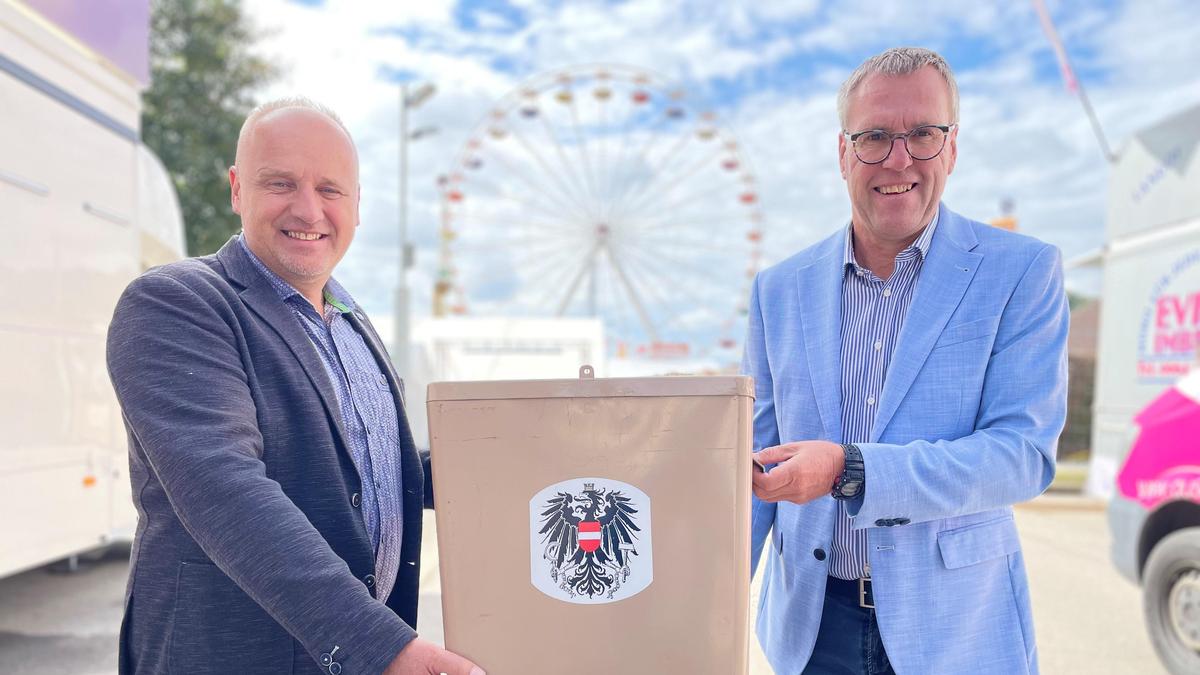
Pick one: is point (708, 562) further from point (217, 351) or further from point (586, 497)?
point (217, 351)

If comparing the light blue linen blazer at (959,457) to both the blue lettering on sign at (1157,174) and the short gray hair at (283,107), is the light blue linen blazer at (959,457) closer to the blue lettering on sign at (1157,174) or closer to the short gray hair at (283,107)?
the short gray hair at (283,107)

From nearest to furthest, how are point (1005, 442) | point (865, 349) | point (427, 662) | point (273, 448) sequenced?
point (427, 662) → point (273, 448) → point (1005, 442) → point (865, 349)

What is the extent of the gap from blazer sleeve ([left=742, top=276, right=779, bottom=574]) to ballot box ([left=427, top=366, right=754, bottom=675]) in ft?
1.86

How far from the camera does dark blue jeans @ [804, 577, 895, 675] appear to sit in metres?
1.63

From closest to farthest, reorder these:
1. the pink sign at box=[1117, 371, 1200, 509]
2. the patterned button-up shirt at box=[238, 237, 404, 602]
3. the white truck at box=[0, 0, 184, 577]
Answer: the patterned button-up shirt at box=[238, 237, 404, 602] < the pink sign at box=[1117, 371, 1200, 509] < the white truck at box=[0, 0, 184, 577]

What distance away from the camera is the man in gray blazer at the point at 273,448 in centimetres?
119

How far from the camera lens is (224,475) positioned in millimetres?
1215

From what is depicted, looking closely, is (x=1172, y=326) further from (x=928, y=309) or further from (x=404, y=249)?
(x=404, y=249)

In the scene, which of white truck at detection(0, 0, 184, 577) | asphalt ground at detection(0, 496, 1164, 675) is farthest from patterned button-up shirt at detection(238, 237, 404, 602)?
white truck at detection(0, 0, 184, 577)

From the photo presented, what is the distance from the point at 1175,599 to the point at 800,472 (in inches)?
125

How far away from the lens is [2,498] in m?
3.62

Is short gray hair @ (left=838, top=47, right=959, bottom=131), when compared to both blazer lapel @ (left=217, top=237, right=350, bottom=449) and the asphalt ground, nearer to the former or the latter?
blazer lapel @ (left=217, top=237, right=350, bottom=449)

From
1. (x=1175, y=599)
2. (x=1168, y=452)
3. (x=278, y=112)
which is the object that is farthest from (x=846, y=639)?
(x=1175, y=599)

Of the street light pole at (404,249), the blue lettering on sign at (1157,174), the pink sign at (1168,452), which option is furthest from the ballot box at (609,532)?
the street light pole at (404,249)
